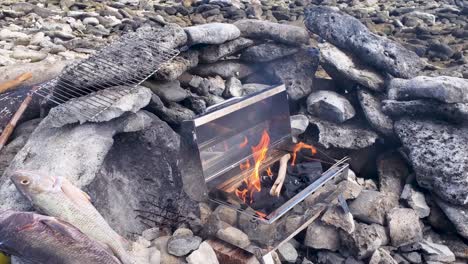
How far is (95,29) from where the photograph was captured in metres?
9.08

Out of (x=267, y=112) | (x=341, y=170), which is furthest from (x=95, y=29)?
(x=341, y=170)

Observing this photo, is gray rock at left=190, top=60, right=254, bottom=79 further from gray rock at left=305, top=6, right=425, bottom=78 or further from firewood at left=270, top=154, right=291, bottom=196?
firewood at left=270, top=154, right=291, bottom=196

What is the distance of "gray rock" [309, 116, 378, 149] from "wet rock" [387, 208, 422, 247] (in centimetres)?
118

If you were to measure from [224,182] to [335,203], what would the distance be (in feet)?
4.56

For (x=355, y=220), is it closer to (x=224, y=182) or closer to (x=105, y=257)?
(x=224, y=182)

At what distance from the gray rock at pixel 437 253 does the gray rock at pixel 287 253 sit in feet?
5.21

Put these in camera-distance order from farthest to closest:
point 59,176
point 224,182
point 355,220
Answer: point 355,220, point 224,182, point 59,176

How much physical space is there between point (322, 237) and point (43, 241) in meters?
3.10

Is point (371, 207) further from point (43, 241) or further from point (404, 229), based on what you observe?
point (43, 241)

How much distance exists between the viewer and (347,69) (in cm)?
615

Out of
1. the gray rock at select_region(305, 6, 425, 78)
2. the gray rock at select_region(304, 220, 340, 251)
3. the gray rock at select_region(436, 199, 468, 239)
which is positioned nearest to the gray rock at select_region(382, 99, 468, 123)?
the gray rock at select_region(305, 6, 425, 78)

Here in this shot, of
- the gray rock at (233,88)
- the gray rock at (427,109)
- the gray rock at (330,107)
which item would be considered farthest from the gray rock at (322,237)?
the gray rock at (233,88)

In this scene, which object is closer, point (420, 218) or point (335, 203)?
point (335, 203)

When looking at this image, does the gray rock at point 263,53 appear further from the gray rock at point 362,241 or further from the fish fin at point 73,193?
the fish fin at point 73,193
